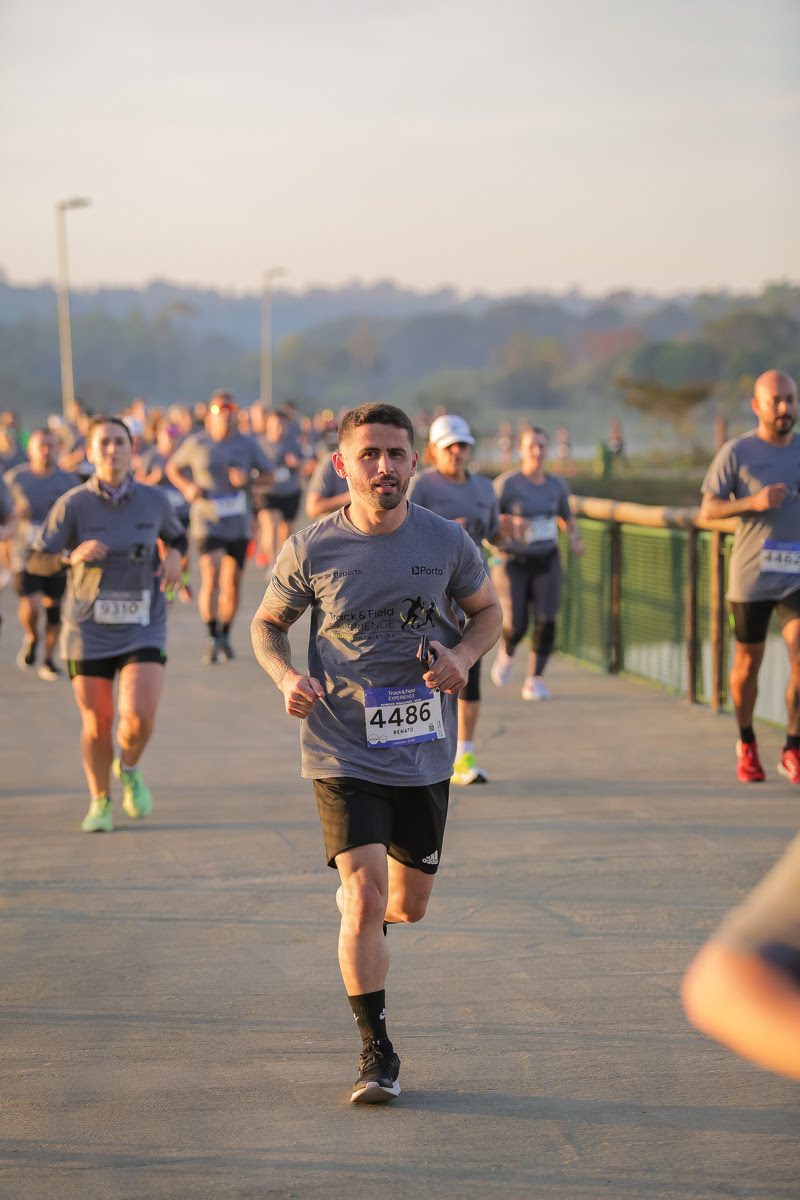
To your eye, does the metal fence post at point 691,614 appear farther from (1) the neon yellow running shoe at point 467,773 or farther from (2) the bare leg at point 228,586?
(2) the bare leg at point 228,586

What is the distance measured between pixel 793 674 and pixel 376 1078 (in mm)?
4602

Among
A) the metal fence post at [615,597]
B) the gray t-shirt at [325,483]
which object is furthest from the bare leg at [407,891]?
the metal fence post at [615,597]

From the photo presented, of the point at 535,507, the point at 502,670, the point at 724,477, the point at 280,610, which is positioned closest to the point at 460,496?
the point at 724,477

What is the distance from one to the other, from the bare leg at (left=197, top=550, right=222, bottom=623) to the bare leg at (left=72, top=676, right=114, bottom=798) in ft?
19.3

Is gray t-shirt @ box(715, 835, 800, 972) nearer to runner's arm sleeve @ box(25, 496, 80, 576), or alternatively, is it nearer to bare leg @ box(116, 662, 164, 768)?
bare leg @ box(116, 662, 164, 768)

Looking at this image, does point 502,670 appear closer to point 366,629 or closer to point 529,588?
point 529,588

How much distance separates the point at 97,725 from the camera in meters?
7.15

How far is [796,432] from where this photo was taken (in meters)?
7.98

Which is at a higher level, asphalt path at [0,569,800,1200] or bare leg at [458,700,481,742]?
bare leg at [458,700,481,742]

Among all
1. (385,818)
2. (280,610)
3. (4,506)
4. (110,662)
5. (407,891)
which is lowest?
(407,891)

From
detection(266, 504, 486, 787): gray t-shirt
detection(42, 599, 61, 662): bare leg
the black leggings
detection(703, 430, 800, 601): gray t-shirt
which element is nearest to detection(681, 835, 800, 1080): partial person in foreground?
detection(266, 504, 486, 787): gray t-shirt

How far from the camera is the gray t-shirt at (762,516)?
306 inches

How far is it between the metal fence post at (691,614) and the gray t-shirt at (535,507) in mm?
984

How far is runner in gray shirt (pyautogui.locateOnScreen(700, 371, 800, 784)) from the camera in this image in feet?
25.4
